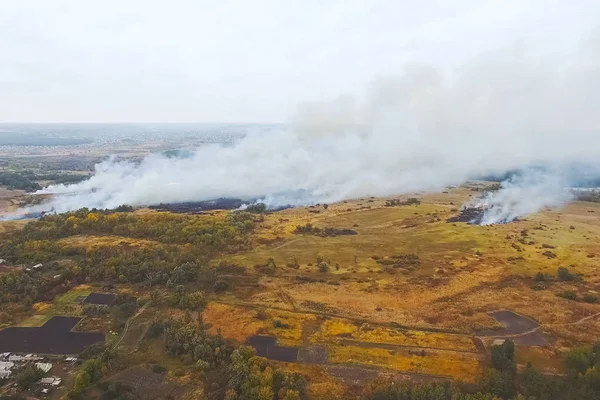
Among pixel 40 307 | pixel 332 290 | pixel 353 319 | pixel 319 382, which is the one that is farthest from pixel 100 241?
pixel 319 382

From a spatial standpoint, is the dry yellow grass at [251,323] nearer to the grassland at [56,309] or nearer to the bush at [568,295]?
the grassland at [56,309]

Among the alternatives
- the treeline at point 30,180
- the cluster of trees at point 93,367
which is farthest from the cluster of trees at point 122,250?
the treeline at point 30,180

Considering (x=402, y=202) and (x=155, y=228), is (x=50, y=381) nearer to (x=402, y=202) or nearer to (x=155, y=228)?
(x=155, y=228)

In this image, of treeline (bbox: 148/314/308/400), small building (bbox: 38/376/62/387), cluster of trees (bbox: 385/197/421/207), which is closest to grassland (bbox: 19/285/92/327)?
small building (bbox: 38/376/62/387)

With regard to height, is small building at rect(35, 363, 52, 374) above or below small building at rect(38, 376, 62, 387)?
above

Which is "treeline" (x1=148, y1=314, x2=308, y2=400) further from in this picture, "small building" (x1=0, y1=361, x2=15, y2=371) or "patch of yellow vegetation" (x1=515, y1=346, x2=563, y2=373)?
"patch of yellow vegetation" (x1=515, y1=346, x2=563, y2=373)

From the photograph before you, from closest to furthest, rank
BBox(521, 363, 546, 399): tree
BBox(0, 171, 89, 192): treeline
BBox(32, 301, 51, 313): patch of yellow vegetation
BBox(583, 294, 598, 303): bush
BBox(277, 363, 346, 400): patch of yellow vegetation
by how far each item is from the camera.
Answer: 1. BBox(521, 363, 546, 399): tree
2. BBox(277, 363, 346, 400): patch of yellow vegetation
3. BBox(32, 301, 51, 313): patch of yellow vegetation
4. BBox(583, 294, 598, 303): bush
5. BBox(0, 171, 89, 192): treeline

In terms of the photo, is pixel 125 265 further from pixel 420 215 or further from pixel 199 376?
pixel 420 215
